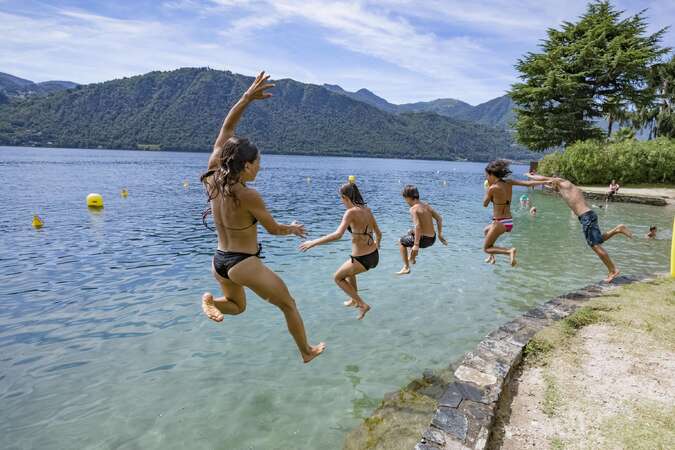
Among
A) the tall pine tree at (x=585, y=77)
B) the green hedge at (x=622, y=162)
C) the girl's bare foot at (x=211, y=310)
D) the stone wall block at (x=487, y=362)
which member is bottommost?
the stone wall block at (x=487, y=362)

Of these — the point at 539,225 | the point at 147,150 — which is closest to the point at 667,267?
the point at 539,225

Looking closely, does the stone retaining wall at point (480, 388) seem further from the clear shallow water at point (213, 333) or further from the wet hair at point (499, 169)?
the wet hair at point (499, 169)

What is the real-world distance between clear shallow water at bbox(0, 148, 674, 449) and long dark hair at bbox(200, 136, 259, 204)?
3.20 metres

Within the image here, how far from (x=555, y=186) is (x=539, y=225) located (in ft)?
48.5

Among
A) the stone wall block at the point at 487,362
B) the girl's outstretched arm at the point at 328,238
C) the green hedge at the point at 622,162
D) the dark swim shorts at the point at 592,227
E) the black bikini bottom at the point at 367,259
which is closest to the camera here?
the stone wall block at the point at 487,362

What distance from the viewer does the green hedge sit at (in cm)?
3691

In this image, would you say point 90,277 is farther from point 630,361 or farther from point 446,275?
point 630,361

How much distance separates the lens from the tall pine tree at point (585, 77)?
43.4 metres

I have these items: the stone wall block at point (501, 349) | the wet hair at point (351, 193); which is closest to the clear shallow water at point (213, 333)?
the stone wall block at point (501, 349)

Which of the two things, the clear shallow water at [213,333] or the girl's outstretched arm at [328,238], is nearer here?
the clear shallow water at [213,333]

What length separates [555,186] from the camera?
353 inches

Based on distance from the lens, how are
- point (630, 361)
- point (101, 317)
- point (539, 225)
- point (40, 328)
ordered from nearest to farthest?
point (630, 361) < point (40, 328) < point (101, 317) < point (539, 225)

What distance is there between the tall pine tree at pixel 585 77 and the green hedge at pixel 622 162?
8000 mm

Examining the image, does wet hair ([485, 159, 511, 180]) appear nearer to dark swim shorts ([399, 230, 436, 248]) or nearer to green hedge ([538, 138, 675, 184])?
dark swim shorts ([399, 230, 436, 248])
